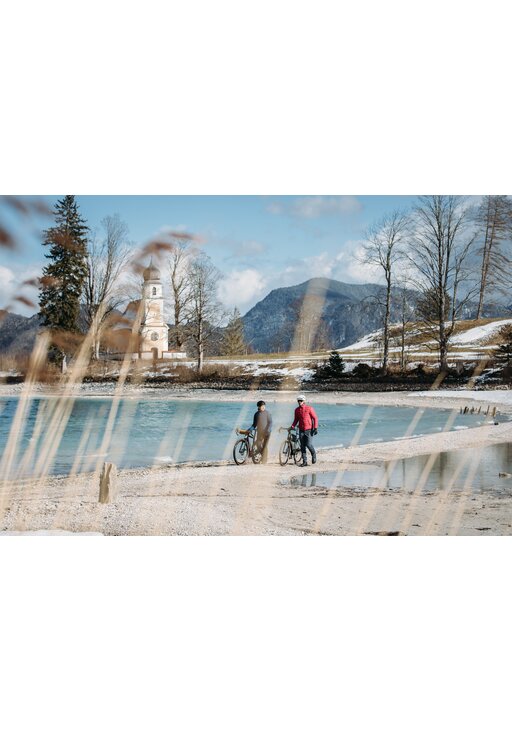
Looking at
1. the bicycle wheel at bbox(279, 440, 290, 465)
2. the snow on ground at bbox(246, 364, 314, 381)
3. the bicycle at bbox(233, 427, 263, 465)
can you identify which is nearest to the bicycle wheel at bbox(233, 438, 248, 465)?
the bicycle at bbox(233, 427, 263, 465)

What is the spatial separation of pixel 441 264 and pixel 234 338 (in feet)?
6.82

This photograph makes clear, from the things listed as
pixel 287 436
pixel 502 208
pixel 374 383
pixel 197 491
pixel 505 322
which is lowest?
pixel 197 491

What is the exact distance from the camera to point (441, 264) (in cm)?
635

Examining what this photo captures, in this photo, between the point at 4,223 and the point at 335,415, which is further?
the point at 335,415

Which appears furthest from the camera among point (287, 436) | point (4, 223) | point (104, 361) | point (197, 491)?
point (287, 436)

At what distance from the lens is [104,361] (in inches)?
207

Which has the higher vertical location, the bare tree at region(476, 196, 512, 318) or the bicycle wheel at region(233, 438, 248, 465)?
the bare tree at region(476, 196, 512, 318)

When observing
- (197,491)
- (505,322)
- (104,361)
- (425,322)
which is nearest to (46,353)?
(104,361)

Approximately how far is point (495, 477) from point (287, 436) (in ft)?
6.03

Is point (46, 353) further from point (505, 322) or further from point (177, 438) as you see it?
point (505, 322)

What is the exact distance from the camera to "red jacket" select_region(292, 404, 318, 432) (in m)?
6.07

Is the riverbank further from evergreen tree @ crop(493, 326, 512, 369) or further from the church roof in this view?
the church roof

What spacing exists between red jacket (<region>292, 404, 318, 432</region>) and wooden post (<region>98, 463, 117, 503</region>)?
5.35 ft

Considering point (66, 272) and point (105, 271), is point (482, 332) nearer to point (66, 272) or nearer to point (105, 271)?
point (105, 271)
